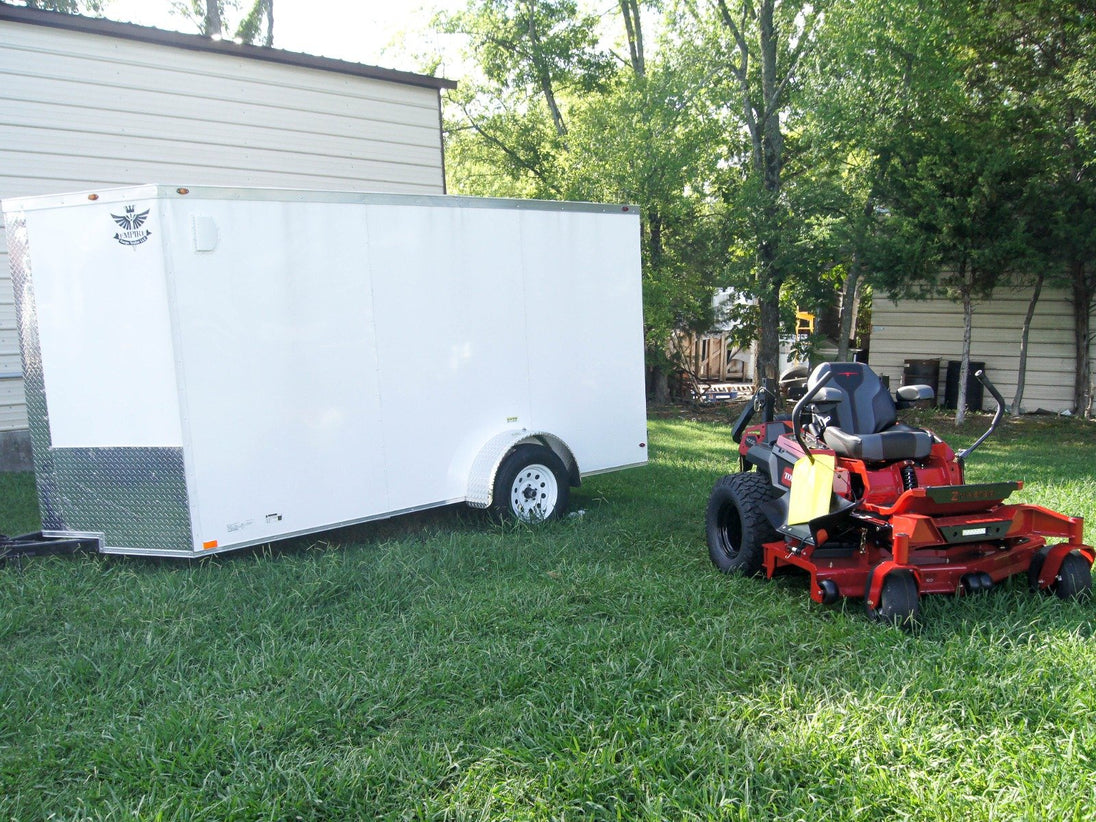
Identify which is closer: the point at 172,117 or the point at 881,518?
the point at 881,518

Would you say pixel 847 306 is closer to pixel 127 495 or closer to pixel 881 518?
pixel 881 518

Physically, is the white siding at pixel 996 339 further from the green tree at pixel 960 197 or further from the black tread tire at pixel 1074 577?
the black tread tire at pixel 1074 577

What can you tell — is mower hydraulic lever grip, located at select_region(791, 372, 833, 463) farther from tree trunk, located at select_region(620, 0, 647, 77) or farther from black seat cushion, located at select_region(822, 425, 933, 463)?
tree trunk, located at select_region(620, 0, 647, 77)

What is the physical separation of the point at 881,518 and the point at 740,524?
1.25 meters

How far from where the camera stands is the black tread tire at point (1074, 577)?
4566 mm

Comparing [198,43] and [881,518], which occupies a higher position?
[198,43]

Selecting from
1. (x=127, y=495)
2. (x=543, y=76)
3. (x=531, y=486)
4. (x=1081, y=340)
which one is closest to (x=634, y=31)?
(x=543, y=76)

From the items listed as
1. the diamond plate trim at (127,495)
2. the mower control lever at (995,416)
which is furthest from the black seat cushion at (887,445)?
the diamond plate trim at (127,495)

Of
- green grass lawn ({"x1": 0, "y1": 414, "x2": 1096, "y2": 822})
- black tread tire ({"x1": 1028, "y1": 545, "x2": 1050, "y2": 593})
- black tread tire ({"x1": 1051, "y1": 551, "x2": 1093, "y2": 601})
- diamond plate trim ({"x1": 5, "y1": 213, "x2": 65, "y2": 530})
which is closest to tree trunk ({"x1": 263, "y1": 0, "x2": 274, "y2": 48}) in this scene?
diamond plate trim ({"x1": 5, "y1": 213, "x2": 65, "y2": 530})

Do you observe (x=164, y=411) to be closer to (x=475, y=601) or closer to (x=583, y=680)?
(x=475, y=601)

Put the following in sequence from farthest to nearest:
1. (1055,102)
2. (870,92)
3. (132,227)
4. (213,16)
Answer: (213,16) < (1055,102) < (870,92) < (132,227)

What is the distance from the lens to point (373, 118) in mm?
10398

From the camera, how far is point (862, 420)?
5215 mm

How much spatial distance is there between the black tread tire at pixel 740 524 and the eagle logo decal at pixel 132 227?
164 inches
